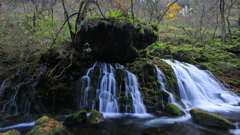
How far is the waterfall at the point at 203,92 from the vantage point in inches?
312

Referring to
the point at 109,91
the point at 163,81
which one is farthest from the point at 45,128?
the point at 163,81

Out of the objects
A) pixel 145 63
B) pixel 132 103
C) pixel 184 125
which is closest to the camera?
pixel 184 125

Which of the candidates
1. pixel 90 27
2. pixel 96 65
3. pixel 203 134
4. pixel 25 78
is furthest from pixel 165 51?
pixel 25 78

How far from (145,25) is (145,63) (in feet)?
8.58

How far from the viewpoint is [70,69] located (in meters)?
8.34

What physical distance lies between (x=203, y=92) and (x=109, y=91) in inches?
246

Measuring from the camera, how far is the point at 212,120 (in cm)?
520

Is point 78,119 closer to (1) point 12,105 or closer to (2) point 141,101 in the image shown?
(2) point 141,101

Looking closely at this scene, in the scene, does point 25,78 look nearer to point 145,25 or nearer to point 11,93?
point 11,93

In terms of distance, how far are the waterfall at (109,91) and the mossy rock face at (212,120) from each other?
248cm

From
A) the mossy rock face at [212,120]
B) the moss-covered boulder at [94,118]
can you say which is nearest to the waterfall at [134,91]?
the moss-covered boulder at [94,118]

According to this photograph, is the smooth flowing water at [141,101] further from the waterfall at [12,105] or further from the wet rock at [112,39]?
the wet rock at [112,39]

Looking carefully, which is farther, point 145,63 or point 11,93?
point 145,63

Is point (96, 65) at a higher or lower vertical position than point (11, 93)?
higher
